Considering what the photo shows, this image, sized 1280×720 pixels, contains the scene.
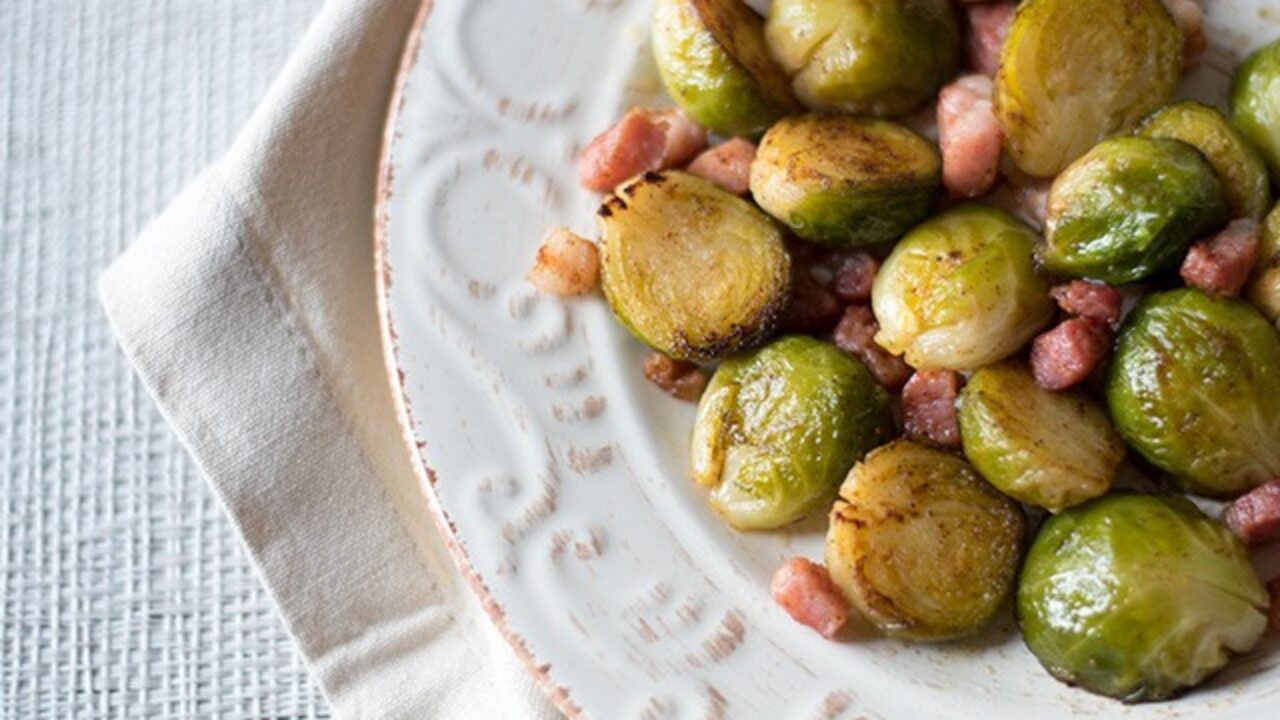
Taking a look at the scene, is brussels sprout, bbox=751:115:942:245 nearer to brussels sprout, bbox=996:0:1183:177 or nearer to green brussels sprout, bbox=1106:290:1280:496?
brussels sprout, bbox=996:0:1183:177

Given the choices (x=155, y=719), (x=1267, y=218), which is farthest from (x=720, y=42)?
(x=155, y=719)

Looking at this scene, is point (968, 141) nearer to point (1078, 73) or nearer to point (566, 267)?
point (1078, 73)

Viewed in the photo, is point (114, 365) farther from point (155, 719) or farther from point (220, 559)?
point (155, 719)

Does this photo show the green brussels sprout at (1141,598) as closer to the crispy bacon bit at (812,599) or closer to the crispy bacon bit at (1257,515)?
the crispy bacon bit at (1257,515)

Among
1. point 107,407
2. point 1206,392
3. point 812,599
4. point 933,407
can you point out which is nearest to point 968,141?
point 933,407

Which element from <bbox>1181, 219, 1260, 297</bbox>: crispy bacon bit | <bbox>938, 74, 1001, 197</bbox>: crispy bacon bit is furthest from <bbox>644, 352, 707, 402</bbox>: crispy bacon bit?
<bbox>1181, 219, 1260, 297</bbox>: crispy bacon bit

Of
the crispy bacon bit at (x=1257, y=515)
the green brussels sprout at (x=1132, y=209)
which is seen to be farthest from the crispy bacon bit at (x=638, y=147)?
the crispy bacon bit at (x=1257, y=515)

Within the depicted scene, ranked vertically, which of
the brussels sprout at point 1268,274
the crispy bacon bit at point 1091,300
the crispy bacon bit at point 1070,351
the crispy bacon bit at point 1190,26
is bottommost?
the crispy bacon bit at point 1070,351
